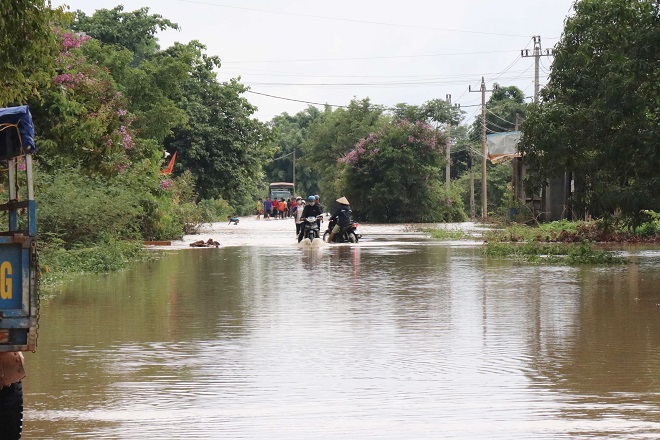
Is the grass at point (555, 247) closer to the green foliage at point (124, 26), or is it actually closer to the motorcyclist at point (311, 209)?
the motorcyclist at point (311, 209)

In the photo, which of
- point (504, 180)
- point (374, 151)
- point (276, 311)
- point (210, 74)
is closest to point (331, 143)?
point (504, 180)

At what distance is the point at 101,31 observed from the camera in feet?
190

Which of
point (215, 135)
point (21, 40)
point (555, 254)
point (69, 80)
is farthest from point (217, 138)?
point (21, 40)

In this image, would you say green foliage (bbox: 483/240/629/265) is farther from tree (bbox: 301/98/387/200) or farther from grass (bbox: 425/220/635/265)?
tree (bbox: 301/98/387/200)

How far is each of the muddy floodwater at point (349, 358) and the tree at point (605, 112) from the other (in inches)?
91.3

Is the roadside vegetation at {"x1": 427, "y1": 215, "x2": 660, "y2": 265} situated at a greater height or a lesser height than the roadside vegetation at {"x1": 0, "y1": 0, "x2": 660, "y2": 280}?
lesser

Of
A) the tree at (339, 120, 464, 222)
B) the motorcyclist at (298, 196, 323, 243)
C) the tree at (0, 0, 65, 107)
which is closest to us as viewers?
the tree at (0, 0, 65, 107)

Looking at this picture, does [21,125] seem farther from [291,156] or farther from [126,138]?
[291,156]

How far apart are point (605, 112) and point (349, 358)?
12145mm

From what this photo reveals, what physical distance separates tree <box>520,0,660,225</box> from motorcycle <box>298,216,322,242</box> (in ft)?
30.7

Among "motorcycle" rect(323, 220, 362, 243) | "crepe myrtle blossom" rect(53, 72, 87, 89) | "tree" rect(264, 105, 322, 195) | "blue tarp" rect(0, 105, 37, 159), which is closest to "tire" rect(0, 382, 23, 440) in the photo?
"blue tarp" rect(0, 105, 37, 159)

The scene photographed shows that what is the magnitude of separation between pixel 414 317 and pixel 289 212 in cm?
8368

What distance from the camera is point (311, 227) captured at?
112 feet

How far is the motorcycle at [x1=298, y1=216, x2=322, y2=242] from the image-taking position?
3403cm
